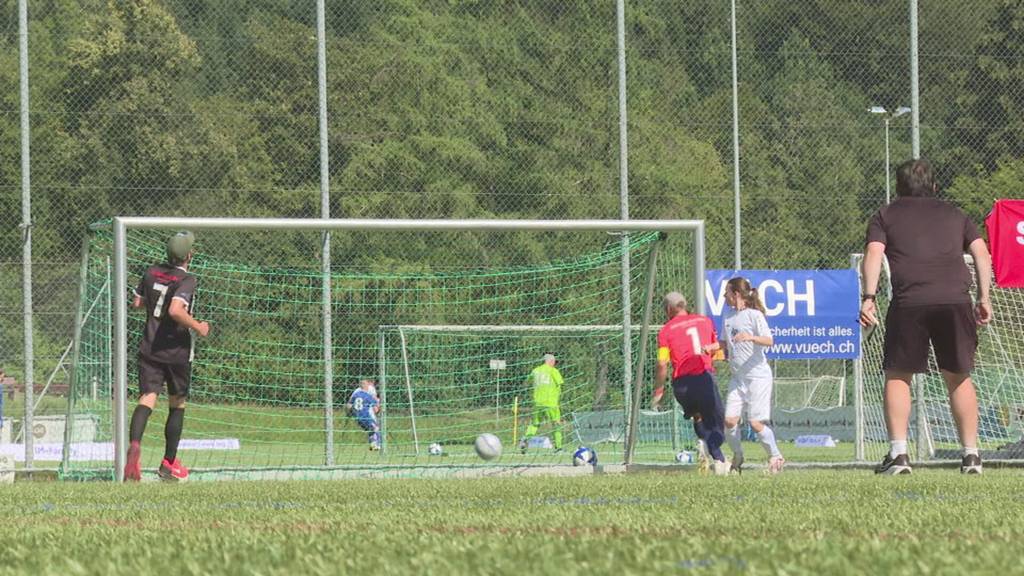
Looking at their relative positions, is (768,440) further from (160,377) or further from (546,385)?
(160,377)

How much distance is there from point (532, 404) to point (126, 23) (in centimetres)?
882

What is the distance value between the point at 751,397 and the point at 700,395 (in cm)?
129

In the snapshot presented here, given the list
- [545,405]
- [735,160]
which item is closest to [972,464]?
[545,405]

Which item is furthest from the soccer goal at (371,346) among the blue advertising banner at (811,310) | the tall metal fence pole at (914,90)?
the tall metal fence pole at (914,90)

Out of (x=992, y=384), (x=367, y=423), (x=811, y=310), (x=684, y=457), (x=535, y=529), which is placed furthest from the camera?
(x=992, y=384)

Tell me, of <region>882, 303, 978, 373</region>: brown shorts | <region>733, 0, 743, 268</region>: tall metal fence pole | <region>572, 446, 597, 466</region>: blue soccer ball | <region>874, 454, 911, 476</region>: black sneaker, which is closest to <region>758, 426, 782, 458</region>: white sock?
<region>572, 446, 597, 466</region>: blue soccer ball

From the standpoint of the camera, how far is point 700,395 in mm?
11828

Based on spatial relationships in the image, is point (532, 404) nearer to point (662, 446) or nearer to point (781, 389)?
point (662, 446)

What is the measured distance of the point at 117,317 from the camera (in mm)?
11703

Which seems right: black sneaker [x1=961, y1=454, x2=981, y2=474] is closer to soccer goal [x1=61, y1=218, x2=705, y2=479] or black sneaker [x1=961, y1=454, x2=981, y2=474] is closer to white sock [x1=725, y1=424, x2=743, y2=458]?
white sock [x1=725, y1=424, x2=743, y2=458]

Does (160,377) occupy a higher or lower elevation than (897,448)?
higher

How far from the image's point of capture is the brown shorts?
8602mm

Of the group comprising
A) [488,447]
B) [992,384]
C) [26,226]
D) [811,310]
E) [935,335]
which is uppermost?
[26,226]

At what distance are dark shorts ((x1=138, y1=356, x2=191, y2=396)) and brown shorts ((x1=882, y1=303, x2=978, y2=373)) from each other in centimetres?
474
